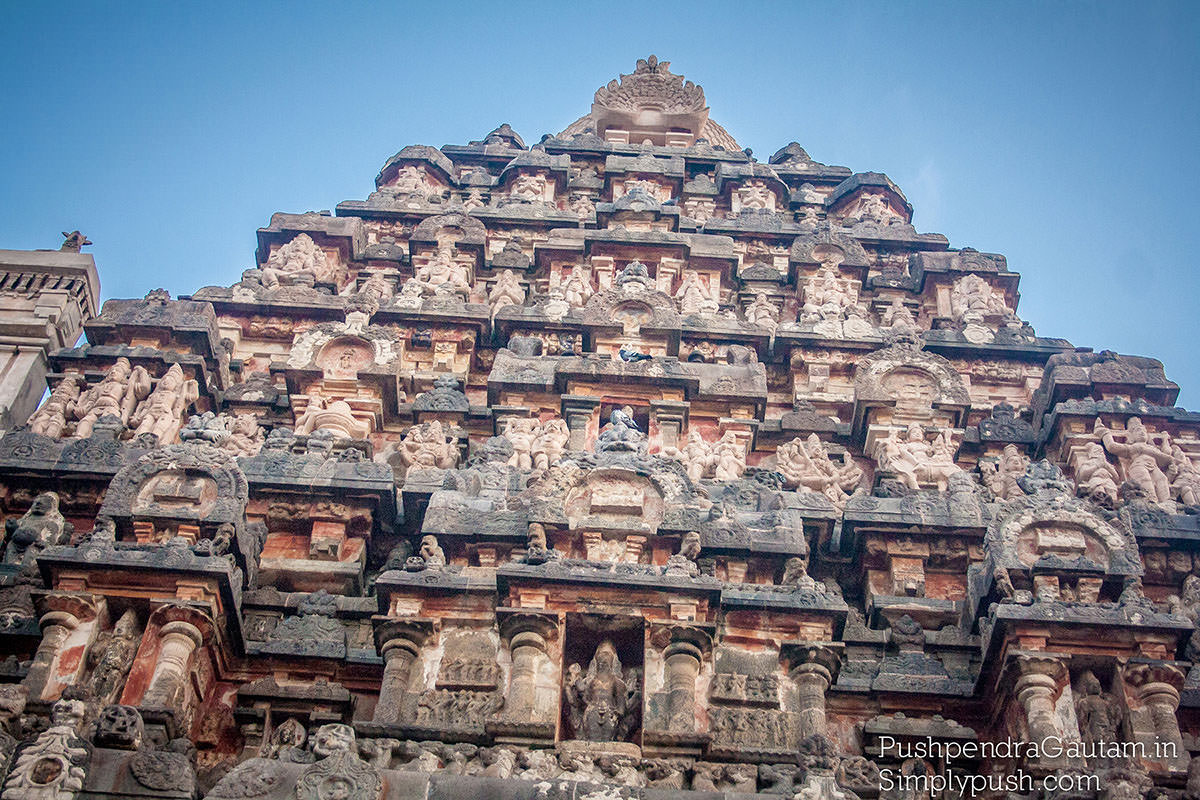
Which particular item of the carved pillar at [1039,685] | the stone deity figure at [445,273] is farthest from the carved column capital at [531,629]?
the stone deity figure at [445,273]

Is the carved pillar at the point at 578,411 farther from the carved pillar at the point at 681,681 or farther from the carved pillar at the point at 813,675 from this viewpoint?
the carved pillar at the point at 813,675

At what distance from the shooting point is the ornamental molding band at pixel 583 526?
1452cm

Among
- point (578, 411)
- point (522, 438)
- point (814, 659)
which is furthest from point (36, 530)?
point (814, 659)

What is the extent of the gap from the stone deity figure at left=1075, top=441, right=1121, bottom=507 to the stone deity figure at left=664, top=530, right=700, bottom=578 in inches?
267

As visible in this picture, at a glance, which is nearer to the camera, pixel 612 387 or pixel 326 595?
pixel 326 595

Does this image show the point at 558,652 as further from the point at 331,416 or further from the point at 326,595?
the point at 331,416

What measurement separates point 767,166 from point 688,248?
639cm

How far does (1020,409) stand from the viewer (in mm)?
23953

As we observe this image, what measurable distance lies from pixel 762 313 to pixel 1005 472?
19.2ft

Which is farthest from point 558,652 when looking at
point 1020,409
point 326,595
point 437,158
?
point 437,158

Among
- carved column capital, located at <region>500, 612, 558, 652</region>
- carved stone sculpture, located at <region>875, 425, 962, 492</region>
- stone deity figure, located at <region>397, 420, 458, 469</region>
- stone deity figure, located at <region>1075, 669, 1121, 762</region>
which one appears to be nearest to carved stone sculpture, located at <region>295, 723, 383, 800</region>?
carved column capital, located at <region>500, 612, 558, 652</region>

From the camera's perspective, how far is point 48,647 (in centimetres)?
1512

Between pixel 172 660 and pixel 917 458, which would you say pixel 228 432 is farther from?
pixel 917 458

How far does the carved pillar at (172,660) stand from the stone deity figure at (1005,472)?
36.0ft
